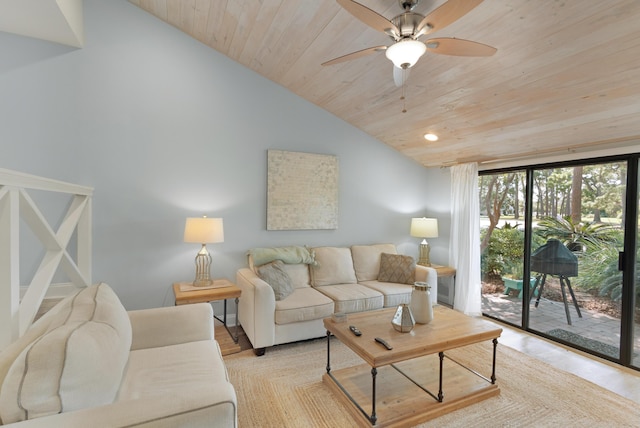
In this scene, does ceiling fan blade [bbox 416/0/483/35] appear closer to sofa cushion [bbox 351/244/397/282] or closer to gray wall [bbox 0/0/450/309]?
gray wall [bbox 0/0/450/309]

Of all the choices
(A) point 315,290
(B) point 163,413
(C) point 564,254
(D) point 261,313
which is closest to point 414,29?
(B) point 163,413

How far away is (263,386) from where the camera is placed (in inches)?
93.1

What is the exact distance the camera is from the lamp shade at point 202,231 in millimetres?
2963

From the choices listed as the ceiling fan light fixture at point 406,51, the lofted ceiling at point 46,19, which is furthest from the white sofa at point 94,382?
the lofted ceiling at point 46,19

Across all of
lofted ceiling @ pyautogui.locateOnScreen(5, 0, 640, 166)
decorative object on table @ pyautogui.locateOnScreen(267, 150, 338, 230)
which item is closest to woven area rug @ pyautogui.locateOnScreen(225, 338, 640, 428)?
decorative object on table @ pyautogui.locateOnScreen(267, 150, 338, 230)

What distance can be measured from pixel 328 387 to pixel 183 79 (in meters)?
3.29

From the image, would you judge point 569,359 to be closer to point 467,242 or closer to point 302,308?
point 467,242

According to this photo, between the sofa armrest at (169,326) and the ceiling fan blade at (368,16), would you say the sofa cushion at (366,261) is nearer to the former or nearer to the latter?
the sofa armrest at (169,326)

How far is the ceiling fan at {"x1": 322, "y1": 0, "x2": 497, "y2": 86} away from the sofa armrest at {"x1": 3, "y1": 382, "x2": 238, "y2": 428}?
1798 millimetres

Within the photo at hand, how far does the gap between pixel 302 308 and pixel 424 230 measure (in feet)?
7.03

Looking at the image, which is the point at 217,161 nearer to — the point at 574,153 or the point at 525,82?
the point at 525,82

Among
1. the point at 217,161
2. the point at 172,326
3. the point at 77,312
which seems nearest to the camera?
the point at 77,312

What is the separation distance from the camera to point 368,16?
161cm

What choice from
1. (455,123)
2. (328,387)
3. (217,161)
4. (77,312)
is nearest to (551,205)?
(455,123)
